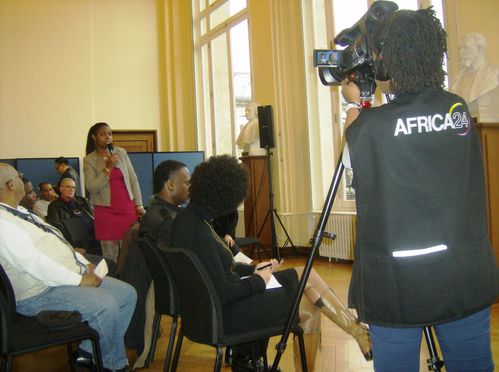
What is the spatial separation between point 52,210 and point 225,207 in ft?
9.73

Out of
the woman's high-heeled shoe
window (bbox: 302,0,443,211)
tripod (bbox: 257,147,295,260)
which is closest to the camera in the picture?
the woman's high-heeled shoe

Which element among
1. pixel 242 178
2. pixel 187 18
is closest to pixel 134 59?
pixel 187 18

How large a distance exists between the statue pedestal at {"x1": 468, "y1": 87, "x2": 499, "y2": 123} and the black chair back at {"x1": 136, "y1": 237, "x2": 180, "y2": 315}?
2.52 m

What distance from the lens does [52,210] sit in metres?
4.41

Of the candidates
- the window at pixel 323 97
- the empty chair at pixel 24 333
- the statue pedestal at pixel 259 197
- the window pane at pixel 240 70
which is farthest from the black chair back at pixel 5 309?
the window pane at pixel 240 70

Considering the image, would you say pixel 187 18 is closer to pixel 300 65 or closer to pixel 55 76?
pixel 55 76

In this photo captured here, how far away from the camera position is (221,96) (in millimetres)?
8555

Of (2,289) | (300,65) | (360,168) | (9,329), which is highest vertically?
(300,65)

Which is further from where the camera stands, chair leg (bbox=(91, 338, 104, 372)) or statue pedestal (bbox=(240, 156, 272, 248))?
statue pedestal (bbox=(240, 156, 272, 248))

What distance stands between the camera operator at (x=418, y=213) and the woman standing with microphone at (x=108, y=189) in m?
2.90

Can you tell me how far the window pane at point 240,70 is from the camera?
758 cm

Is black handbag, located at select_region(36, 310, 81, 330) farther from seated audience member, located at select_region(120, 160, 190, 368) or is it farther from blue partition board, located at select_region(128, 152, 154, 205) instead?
blue partition board, located at select_region(128, 152, 154, 205)

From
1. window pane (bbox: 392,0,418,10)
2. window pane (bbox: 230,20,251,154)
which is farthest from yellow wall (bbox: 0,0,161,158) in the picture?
window pane (bbox: 392,0,418,10)

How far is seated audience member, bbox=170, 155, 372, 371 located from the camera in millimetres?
1782
